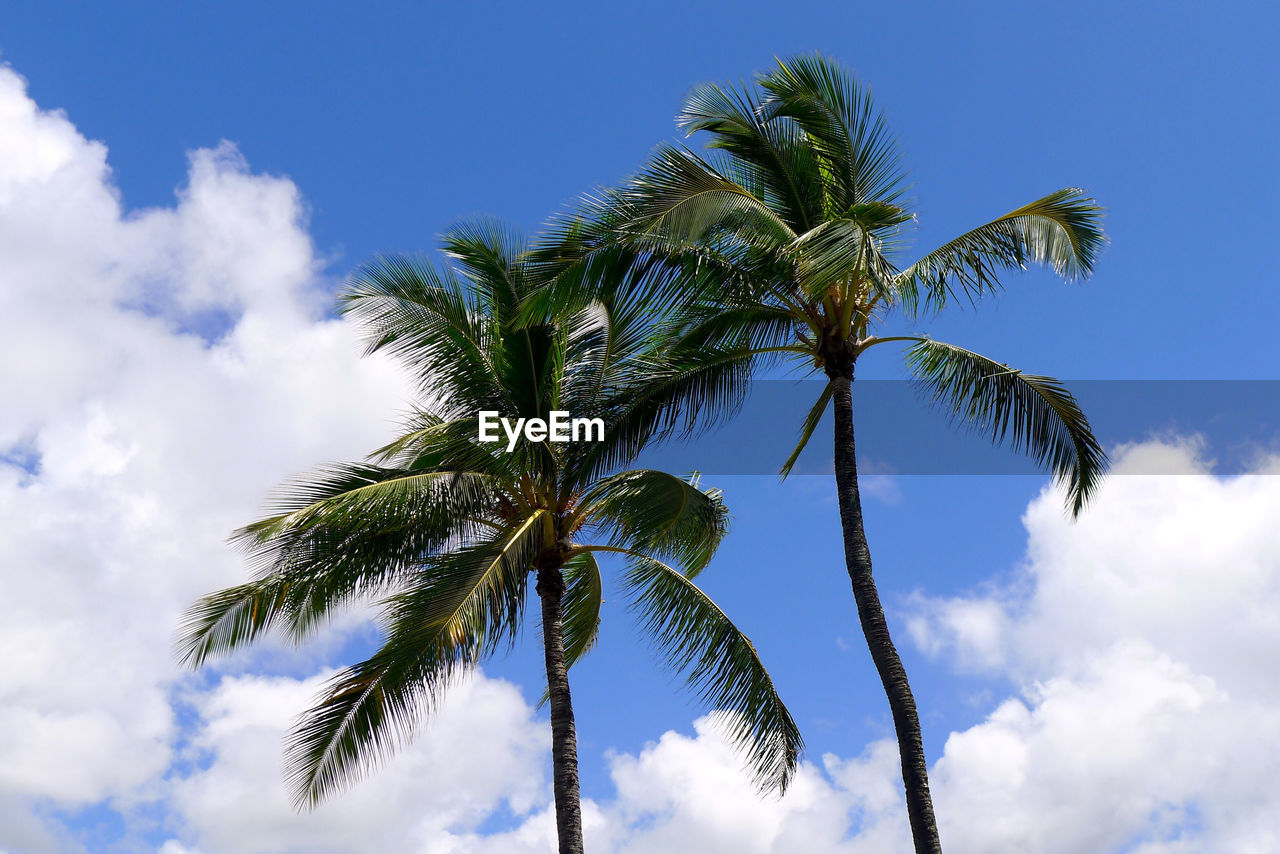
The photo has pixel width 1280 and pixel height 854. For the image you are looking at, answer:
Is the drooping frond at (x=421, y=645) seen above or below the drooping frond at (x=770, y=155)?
below

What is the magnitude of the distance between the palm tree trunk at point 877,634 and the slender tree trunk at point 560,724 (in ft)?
12.7

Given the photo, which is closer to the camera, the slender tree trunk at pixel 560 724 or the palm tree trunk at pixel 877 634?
the palm tree trunk at pixel 877 634

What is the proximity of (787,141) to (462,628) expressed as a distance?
710 cm

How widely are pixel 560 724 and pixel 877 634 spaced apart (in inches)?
162

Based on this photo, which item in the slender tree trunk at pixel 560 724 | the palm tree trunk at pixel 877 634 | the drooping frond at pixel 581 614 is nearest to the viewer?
the palm tree trunk at pixel 877 634

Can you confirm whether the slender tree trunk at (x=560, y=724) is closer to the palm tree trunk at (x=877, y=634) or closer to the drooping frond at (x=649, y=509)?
the drooping frond at (x=649, y=509)

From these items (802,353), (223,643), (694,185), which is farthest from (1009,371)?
(223,643)

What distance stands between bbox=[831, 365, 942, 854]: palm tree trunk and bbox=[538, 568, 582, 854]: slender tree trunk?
12.7 ft

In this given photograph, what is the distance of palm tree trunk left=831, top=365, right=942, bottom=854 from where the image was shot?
11422mm

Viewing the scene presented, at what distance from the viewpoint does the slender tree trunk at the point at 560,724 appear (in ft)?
43.8

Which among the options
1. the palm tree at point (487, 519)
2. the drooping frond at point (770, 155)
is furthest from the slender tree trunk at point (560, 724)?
the drooping frond at point (770, 155)

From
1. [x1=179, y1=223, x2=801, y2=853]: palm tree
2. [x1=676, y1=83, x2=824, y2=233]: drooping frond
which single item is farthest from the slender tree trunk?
[x1=676, y1=83, x2=824, y2=233]: drooping frond

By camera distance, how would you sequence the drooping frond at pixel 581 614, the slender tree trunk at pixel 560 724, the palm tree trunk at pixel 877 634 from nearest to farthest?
the palm tree trunk at pixel 877 634, the slender tree trunk at pixel 560 724, the drooping frond at pixel 581 614

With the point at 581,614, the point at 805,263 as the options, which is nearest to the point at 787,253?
the point at 805,263
